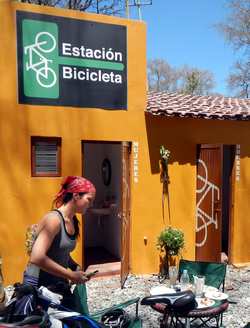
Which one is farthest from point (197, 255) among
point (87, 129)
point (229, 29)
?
point (229, 29)

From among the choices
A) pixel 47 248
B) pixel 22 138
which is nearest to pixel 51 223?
pixel 47 248

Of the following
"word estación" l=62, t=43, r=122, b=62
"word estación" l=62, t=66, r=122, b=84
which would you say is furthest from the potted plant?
"word estación" l=62, t=43, r=122, b=62

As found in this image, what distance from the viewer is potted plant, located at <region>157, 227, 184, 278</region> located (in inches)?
285

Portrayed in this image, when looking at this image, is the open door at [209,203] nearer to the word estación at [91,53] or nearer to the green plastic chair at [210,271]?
the word estación at [91,53]

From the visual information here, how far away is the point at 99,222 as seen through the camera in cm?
986

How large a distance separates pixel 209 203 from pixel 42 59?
3.99m

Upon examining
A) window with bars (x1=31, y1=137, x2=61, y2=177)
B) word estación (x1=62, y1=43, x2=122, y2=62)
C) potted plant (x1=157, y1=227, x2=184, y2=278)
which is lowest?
potted plant (x1=157, y1=227, x2=184, y2=278)

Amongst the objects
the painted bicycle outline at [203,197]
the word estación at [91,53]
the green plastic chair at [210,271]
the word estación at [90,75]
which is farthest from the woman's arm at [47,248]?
the painted bicycle outline at [203,197]

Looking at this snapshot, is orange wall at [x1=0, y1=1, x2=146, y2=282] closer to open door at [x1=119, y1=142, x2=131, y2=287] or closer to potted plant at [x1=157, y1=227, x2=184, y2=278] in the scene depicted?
open door at [x1=119, y1=142, x2=131, y2=287]

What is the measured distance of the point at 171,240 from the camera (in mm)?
7238

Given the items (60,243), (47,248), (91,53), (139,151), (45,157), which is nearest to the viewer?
(47,248)

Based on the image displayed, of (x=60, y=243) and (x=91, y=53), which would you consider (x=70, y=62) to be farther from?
(x=60, y=243)

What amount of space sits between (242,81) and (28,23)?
19911 mm

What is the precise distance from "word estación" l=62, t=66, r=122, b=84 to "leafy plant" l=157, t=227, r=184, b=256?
9.06 feet
